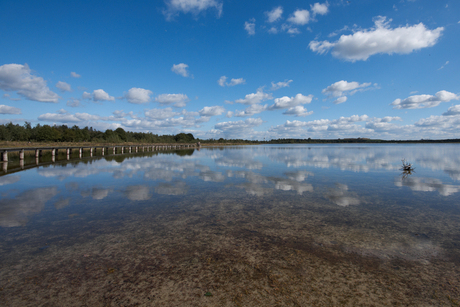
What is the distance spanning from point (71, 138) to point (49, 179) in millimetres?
95792

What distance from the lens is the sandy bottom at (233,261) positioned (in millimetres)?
2811

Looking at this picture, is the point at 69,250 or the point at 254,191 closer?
the point at 69,250

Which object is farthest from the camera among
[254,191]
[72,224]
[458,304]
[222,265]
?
[254,191]

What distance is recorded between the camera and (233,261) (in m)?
3.62

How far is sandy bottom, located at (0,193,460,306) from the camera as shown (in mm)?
2811

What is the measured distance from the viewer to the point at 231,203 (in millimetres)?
7098

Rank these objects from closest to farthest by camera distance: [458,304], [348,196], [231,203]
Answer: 1. [458,304]
2. [231,203]
3. [348,196]

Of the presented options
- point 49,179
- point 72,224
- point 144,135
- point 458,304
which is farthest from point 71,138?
point 458,304

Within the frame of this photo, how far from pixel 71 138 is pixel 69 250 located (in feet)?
346

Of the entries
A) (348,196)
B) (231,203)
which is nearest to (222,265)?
(231,203)

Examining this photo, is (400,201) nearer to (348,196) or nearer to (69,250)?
(348,196)

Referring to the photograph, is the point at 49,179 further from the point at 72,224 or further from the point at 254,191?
the point at 254,191

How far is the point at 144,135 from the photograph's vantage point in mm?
122750

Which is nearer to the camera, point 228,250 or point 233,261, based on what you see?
point 233,261
